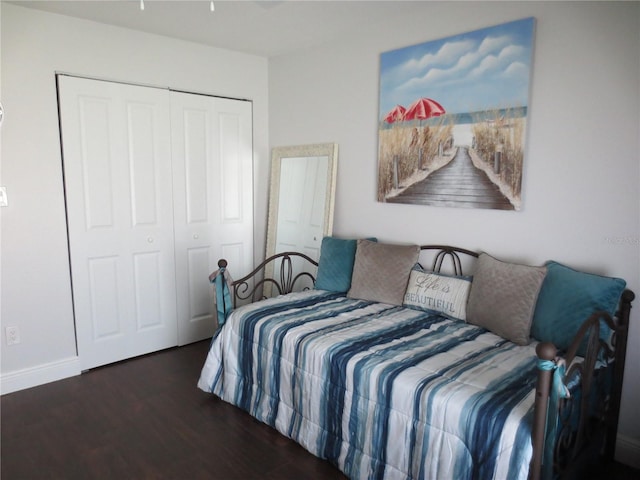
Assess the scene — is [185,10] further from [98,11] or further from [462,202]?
[462,202]

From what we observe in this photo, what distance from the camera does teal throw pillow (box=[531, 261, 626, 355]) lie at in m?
1.98

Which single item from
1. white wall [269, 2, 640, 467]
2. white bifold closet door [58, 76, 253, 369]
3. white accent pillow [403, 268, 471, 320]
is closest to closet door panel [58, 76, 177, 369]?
white bifold closet door [58, 76, 253, 369]

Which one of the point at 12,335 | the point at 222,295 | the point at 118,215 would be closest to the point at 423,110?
the point at 222,295

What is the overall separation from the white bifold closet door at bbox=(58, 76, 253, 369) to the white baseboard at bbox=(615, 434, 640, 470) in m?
2.90

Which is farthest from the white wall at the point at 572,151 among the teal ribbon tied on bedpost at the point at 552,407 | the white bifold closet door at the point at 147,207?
the white bifold closet door at the point at 147,207

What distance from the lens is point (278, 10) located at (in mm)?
2766

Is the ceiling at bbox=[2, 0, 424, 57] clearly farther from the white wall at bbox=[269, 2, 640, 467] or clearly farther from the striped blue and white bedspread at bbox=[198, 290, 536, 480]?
the striped blue and white bedspread at bbox=[198, 290, 536, 480]

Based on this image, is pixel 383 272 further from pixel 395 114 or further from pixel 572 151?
pixel 572 151

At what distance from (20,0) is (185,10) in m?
0.92

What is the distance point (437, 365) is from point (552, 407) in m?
0.53

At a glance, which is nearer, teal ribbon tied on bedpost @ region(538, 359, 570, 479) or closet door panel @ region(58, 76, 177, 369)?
teal ribbon tied on bedpost @ region(538, 359, 570, 479)

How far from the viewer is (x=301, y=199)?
3.64m

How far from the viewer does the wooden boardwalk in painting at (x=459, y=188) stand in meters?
2.54

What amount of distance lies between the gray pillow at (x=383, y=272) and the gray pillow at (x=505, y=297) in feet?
1.53
